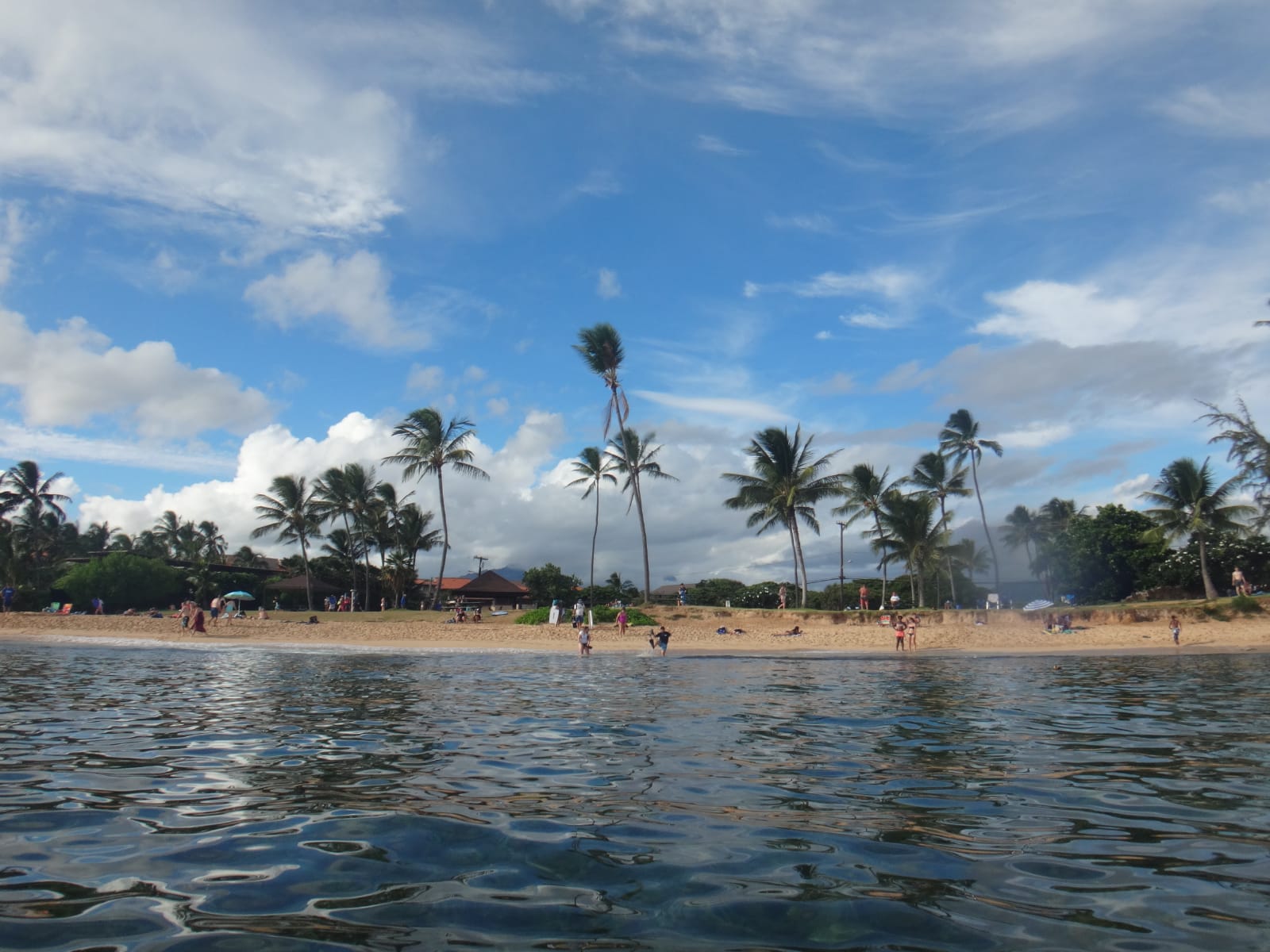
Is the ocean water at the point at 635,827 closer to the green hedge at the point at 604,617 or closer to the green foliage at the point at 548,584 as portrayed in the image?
the green hedge at the point at 604,617

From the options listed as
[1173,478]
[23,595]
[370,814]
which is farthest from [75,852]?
[23,595]

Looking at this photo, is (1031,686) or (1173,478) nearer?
(1031,686)

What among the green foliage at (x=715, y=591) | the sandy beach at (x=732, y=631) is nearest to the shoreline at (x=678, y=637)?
the sandy beach at (x=732, y=631)

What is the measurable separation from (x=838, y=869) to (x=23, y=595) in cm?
5849

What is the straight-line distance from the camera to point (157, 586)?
5378 centimetres

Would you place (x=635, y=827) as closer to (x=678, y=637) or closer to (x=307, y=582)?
(x=678, y=637)

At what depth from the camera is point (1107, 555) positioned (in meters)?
53.0

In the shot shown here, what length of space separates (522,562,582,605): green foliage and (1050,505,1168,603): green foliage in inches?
1349

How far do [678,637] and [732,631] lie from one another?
8.80ft

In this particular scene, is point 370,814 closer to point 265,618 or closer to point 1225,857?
point 1225,857

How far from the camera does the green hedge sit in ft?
131

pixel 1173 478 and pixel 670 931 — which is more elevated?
pixel 1173 478

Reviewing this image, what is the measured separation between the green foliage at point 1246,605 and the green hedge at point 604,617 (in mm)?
23588

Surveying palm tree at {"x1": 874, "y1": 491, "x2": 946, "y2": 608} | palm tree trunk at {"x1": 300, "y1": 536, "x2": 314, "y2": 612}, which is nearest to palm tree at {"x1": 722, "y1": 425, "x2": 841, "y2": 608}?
palm tree at {"x1": 874, "y1": 491, "x2": 946, "y2": 608}
